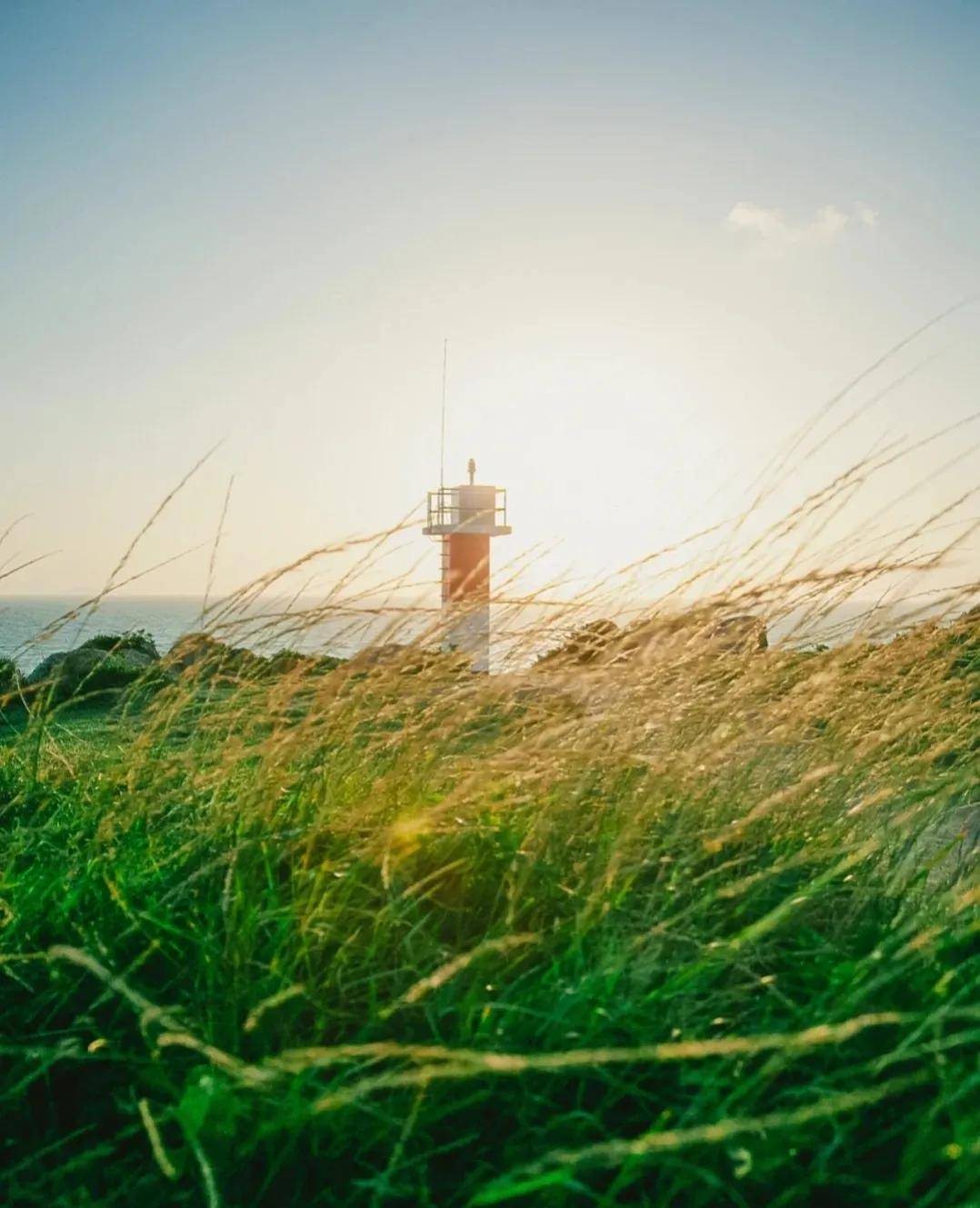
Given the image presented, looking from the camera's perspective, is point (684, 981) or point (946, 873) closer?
point (684, 981)

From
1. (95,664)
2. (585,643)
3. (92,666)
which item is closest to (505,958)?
(585,643)

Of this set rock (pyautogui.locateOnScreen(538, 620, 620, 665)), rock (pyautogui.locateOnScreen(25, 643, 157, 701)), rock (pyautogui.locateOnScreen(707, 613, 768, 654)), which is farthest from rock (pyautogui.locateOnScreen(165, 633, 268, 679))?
rock (pyautogui.locateOnScreen(25, 643, 157, 701))

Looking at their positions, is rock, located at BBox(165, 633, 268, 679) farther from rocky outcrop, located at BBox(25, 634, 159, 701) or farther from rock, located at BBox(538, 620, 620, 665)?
rocky outcrop, located at BBox(25, 634, 159, 701)

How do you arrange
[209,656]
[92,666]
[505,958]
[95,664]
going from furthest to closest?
[92,666]
[95,664]
[209,656]
[505,958]

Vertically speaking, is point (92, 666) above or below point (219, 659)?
above

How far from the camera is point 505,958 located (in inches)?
64.7

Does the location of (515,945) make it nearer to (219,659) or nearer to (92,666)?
(219,659)

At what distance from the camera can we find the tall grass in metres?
1.29

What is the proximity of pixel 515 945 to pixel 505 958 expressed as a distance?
0.10ft

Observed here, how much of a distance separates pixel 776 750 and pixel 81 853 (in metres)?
1.63

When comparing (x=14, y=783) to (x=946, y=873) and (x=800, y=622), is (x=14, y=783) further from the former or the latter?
(x=946, y=873)

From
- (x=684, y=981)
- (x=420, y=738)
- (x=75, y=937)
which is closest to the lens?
(x=684, y=981)

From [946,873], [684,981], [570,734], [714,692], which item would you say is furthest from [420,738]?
[946,873]

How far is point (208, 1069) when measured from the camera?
1.38 meters
